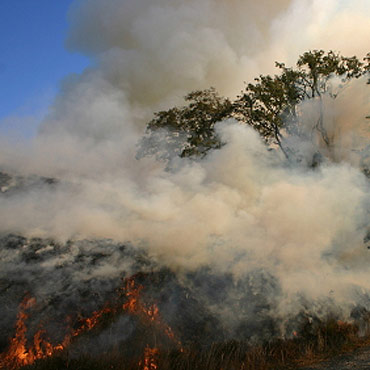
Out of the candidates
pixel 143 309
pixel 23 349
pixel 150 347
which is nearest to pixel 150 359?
pixel 150 347

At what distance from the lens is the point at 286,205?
6715 millimetres

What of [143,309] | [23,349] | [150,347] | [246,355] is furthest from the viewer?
[143,309]

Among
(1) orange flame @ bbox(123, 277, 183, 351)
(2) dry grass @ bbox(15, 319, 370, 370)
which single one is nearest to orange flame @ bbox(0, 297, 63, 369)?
(2) dry grass @ bbox(15, 319, 370, 370)

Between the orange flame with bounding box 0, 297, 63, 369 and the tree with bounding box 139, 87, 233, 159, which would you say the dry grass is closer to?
the orange flame with bounding box 0, 297, 63, 369

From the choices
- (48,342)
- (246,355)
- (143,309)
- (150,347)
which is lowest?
(246,355)

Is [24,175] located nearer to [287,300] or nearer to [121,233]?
[121,233]

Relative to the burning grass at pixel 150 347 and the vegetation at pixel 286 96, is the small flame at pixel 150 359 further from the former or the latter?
the vegetation at pixel 286 96

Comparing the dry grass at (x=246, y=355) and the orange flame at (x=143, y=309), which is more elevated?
the orange flame at (x=143, y=309)

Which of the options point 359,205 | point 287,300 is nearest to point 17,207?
point 287,300

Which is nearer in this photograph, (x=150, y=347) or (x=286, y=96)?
(x=150, y=347)

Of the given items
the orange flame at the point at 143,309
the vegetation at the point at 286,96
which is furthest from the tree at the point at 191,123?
the orange flame at the point at 143,309

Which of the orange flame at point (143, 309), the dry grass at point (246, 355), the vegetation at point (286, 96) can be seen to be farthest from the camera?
the vegetation at point (286, 96)

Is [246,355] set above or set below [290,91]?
below

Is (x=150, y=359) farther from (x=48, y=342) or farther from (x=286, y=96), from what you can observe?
(x=286, y=96)
